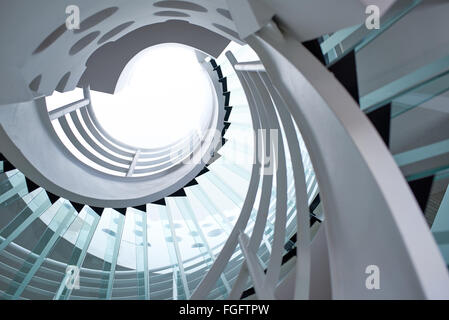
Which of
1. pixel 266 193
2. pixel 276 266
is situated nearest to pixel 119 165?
pixel 266 193

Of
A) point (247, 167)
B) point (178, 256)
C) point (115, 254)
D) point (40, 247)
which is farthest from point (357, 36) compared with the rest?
point (115, 254)

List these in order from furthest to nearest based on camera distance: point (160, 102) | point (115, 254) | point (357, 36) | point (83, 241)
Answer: point (160, 102), point (115, 254), point (83, 241), point (357, 36)

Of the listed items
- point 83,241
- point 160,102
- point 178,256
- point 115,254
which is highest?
point 160,102

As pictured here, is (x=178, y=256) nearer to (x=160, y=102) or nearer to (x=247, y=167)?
(x=247, y=167)

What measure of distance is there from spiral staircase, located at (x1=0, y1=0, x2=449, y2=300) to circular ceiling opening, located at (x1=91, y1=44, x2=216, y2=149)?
3.28 feet

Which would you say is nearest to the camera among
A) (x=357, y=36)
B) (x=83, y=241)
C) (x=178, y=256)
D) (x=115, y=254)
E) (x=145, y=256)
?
(x=357, y=36)

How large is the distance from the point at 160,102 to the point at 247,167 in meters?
10.4

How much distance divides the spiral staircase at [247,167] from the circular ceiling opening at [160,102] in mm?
1000

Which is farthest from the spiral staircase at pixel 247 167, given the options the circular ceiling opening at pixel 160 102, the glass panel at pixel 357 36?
the circular ceiling opening at pixel 160 102

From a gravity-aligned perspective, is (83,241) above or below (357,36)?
below

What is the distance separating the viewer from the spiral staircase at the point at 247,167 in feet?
7.60

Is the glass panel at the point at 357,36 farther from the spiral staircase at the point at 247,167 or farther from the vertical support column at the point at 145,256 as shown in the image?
the vertical support column at the point at 145,256

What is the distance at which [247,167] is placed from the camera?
970 cm

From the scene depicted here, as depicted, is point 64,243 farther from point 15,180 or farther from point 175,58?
point 175,58
